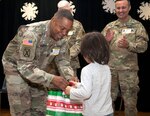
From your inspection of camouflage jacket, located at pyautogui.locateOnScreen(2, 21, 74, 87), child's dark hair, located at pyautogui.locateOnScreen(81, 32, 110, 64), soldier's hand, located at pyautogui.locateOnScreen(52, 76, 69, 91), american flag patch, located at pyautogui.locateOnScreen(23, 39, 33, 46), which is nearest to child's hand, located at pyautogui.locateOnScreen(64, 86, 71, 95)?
soldier's hand, located at pyautogui.locateOnScreen(52, 76, 69, 91)

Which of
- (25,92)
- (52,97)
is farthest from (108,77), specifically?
(25,92)

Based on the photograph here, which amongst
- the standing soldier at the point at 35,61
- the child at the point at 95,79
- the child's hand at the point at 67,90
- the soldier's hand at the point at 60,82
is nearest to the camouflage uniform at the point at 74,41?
the standing soldier at the point at 35,61

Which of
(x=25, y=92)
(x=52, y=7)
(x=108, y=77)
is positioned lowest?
(x=25, y=92)

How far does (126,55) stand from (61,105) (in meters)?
1.80

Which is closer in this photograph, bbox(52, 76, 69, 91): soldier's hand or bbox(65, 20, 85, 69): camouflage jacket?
bbox(52, 76, 69, 91): soldier's hand

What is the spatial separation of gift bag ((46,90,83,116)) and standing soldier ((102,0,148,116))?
168 centimetres

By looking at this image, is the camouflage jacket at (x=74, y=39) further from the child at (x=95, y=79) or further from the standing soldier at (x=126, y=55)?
the child at (x=95, y=79)

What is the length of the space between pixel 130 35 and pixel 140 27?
0.54 ft

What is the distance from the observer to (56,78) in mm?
2701

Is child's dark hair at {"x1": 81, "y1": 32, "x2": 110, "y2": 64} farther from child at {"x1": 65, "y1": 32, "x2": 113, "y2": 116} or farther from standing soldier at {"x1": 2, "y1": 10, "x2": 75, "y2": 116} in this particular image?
standing soldier at {"x1": 2, "y1": 10, "x2": 75, "y2": 116}

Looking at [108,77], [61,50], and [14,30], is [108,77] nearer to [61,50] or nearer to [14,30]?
[61,50]

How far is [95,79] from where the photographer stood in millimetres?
2396

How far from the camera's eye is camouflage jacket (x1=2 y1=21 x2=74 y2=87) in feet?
8.84

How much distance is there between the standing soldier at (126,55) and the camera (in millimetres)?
4203
